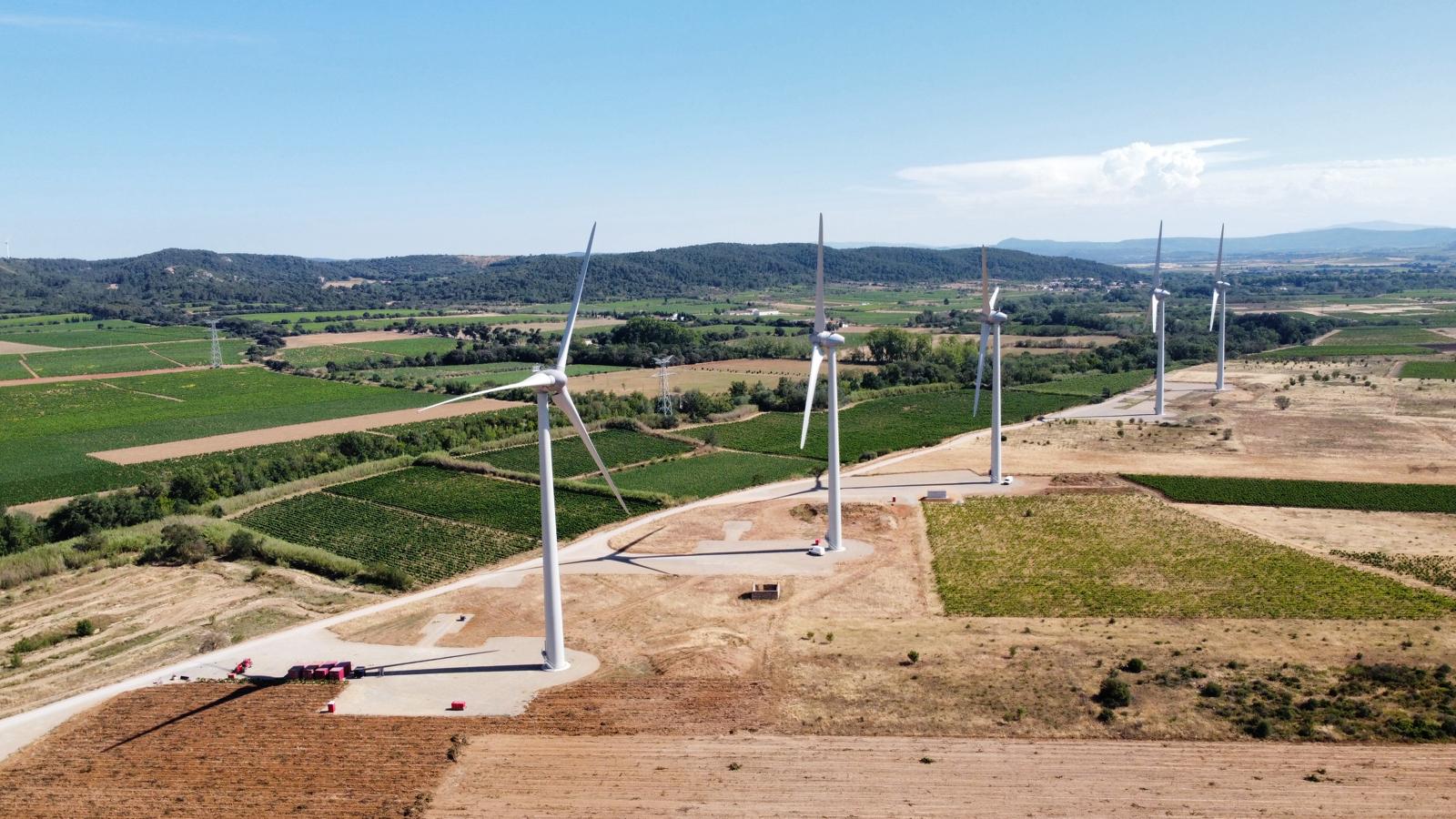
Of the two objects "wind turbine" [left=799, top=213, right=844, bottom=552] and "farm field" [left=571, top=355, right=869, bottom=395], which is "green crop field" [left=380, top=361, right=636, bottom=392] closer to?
"farm field" [left=571, top=355, right=869, bottom=395]

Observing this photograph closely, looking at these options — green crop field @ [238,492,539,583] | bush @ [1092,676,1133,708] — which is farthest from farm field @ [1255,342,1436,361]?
green crop field @ [238,492,539,583]

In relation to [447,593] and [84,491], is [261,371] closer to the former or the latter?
[84,491]

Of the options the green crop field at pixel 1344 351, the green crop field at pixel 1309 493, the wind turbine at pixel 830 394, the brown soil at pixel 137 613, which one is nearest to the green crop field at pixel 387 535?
the brown soil at pixel 137 613

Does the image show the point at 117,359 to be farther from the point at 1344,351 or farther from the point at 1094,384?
the point at 1344,351

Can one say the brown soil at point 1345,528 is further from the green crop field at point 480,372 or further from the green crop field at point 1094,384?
the green crop field at point 480,372

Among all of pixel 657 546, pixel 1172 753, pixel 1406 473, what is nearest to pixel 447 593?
pixel 657 546

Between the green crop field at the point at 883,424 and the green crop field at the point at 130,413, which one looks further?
the green crop field at the point at 883,424
